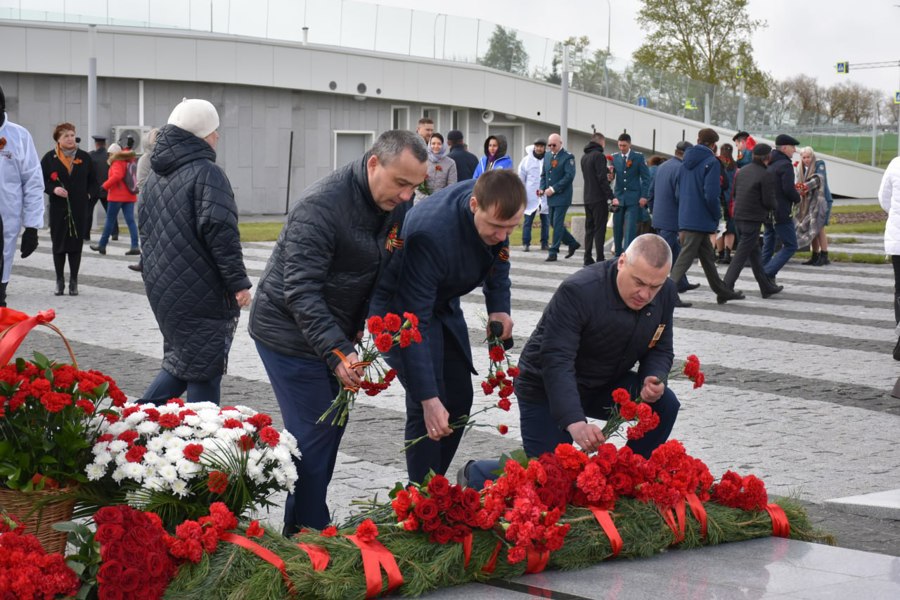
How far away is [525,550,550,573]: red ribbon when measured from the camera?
14.1 feet

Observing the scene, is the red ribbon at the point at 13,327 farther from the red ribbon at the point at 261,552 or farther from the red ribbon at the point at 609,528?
the red ribbon at the point at 609,528

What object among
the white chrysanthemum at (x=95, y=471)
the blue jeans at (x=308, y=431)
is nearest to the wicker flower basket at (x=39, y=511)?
the white chrysanthemum at (x=95, y=471)

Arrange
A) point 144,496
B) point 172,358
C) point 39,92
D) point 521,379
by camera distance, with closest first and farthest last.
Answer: point 144,496
point 521,379
point 172,358
point 39,92

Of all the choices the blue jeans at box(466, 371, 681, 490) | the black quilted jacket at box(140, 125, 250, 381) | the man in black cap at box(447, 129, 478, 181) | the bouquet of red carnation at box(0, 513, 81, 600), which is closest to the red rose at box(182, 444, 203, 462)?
the bouquet of red carnation at box(0, 513, 81, 600)

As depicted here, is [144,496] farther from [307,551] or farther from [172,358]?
[172,358]

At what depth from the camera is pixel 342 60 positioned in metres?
37.5

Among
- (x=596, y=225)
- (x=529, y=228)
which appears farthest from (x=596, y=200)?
(x=529, y=228)

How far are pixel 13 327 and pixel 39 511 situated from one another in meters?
0.73

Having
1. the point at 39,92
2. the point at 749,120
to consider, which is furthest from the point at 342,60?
the point at 749,120

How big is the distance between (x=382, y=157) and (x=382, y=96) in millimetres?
34433

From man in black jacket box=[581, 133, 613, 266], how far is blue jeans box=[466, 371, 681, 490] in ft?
44.5

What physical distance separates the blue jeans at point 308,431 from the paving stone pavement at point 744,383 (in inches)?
25.9

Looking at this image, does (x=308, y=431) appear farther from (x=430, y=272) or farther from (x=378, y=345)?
(x=430, y=272)

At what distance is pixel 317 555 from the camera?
4055 millimetres
